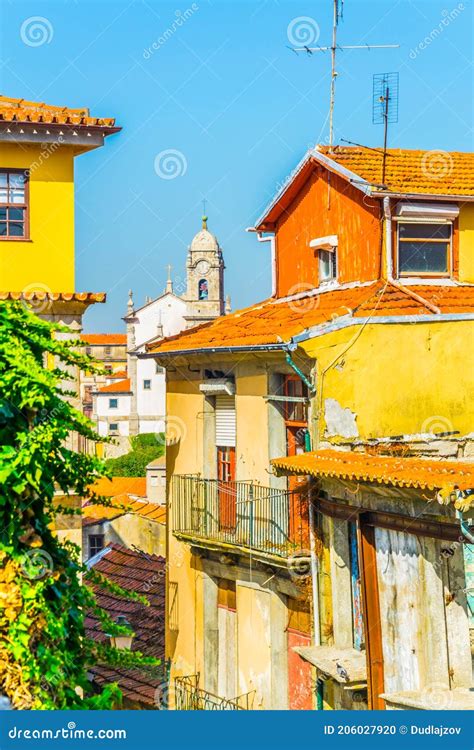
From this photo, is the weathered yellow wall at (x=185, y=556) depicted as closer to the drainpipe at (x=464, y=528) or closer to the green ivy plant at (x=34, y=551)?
the drainpipe at (x=464, y=528)

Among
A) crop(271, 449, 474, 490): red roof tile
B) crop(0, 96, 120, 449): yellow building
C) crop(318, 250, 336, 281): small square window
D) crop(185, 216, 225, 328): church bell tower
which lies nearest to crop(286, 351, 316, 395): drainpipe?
crop(271, 449, 474, 490): red roof tile

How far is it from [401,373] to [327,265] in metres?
5.12

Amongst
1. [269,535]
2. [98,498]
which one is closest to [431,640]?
[98,498]

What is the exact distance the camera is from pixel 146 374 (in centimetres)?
11225

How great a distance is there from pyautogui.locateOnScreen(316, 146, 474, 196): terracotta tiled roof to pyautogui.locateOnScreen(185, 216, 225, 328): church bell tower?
273 ft

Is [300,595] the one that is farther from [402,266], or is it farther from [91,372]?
[91,372]

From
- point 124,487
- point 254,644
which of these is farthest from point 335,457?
point 124,487

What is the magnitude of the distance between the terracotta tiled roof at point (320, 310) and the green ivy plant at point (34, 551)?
21.1 ft

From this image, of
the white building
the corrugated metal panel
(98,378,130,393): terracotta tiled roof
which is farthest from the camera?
(98,378,130,393): terracotta tiled roof

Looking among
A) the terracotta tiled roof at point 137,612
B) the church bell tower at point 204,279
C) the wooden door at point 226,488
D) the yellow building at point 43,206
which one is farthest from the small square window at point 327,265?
the church bell tower at point 204,279

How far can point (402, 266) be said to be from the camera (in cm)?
1995

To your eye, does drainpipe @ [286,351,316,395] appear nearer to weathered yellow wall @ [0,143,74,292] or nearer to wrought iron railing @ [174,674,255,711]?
weathered yellow wall @ [0,143,74,292]

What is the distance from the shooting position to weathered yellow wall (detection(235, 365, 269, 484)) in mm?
19344

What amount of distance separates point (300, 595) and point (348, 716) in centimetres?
570
